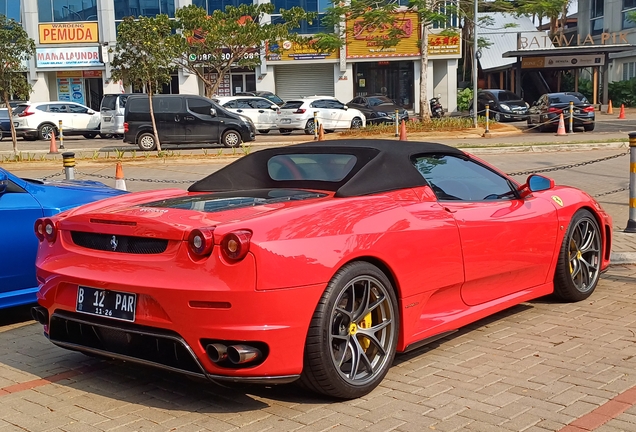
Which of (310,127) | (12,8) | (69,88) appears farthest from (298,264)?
(12,8)

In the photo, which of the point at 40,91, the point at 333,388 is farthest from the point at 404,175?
the point at 40,91

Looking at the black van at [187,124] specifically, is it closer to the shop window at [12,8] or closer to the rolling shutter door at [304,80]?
the rolling shutter door at [304,80]

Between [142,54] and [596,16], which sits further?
[596,16]

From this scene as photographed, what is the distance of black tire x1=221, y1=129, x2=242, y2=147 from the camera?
83.7 ft

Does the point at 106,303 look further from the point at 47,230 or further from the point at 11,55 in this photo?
the point at 11,55

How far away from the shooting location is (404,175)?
516 cm

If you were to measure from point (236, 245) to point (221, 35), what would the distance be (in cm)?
3720

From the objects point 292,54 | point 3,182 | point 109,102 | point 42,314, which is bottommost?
point 42,314

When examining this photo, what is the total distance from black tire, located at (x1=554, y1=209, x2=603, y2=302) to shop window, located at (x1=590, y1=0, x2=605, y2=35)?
5094 cm

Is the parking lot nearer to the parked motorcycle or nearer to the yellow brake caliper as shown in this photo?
the yellow brake caliper

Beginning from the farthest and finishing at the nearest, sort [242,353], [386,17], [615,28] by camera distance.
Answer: [615,28] → [386,17] → [242,353]

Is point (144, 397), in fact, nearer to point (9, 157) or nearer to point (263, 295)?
point (263, 295)

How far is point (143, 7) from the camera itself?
48.1 metres

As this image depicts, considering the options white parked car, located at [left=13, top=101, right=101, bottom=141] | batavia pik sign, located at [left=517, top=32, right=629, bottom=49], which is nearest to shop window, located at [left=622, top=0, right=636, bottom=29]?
batavia pik sign, located at [left=517, top=32, right=629, bottom=49]
